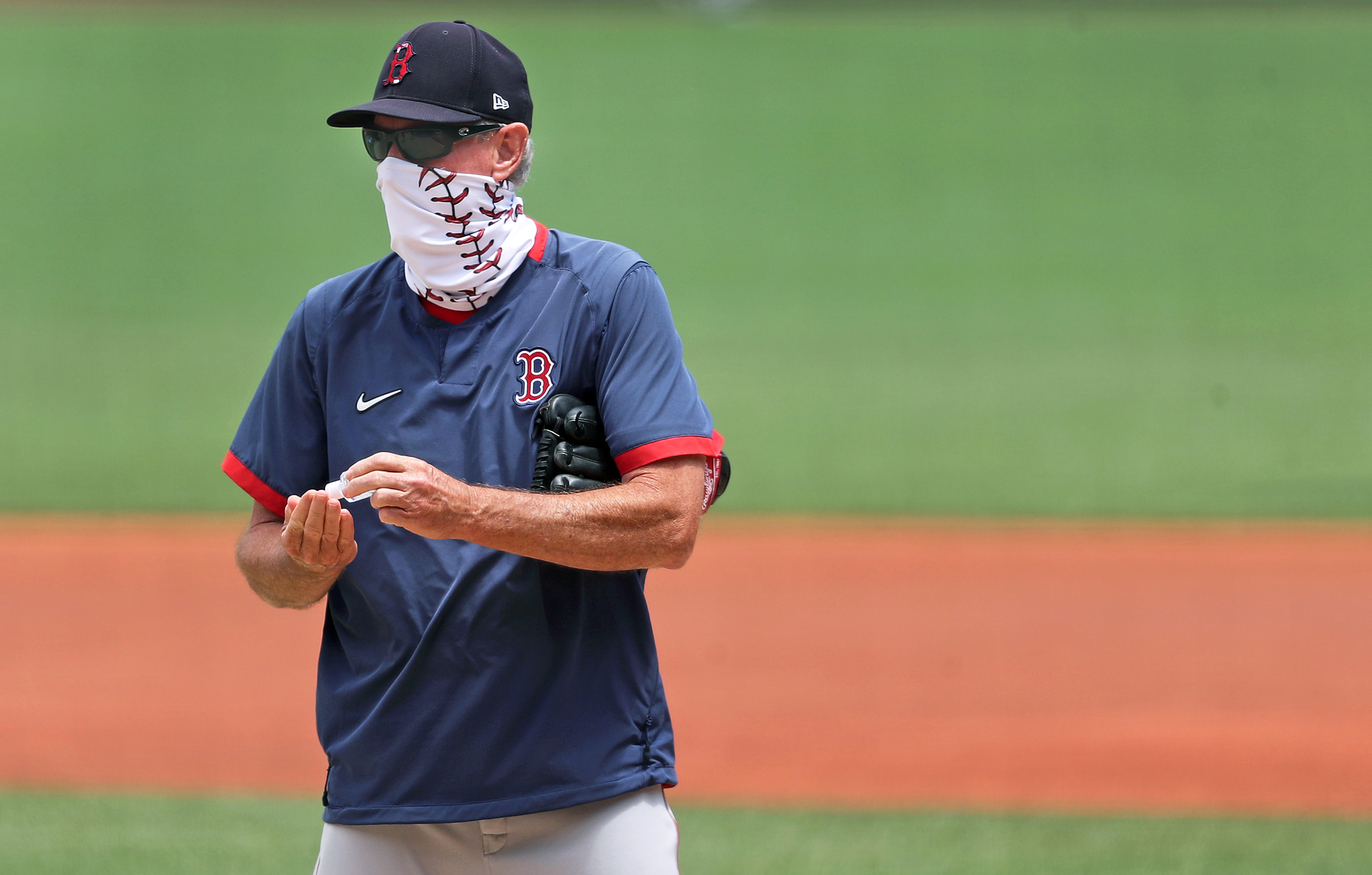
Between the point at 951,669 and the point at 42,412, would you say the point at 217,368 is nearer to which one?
the point at 42,412

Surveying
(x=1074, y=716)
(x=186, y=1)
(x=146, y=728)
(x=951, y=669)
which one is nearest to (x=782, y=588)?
(x=951, y=669)

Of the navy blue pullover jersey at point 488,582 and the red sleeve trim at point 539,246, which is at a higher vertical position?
the red sleeve trim at point 539,246

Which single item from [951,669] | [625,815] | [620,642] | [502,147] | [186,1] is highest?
[186,1]

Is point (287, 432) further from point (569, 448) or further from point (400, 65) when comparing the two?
point (400, 65)

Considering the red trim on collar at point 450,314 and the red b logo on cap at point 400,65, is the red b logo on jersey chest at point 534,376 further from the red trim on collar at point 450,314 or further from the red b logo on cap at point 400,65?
the red b logo on cap at point 400,65

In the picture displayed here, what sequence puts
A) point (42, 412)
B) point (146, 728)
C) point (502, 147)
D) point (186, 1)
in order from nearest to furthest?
point (502, 147) → point (146, 728) → point (42, 412) → point (186, 1)

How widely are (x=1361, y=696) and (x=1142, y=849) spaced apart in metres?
2.83

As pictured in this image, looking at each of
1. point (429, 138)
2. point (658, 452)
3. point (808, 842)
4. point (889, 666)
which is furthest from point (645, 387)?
point (889, 666)

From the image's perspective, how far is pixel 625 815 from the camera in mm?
2471

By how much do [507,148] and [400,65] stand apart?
0.23 meters

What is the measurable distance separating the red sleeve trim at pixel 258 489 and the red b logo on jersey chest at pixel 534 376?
51cm

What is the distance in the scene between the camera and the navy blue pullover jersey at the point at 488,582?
7.95ft

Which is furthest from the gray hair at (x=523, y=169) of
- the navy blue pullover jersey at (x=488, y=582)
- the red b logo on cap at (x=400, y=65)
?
the red b logo on cap at (x=400, y=65)

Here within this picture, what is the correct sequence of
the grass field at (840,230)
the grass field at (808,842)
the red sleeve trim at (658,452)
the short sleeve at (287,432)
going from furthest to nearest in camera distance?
the grass field at (840,230), the grass field at (808,842), the short sleeve at (287,432), the red sleeve trim at (658,452)
